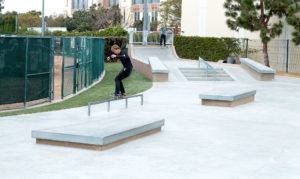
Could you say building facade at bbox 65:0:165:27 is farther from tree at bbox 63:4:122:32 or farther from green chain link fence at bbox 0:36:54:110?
green chain link fence at bbox 0:36:54:110

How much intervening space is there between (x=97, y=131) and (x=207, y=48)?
97.4 ft

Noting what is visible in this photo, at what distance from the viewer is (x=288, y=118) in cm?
1373

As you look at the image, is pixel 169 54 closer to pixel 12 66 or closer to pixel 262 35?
pixel 262 35

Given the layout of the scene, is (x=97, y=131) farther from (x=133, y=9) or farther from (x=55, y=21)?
(x=55, y=21)

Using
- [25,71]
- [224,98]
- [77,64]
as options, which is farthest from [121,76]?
[77,64]

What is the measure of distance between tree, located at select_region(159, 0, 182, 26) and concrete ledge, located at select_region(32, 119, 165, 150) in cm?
6125

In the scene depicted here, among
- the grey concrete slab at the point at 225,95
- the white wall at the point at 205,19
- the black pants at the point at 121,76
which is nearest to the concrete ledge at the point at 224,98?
the grey concrete slab at the point at 225,95

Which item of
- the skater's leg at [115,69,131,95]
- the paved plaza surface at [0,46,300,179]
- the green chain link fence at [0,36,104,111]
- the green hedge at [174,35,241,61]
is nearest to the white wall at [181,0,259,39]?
the green hedge at [174,35,241,61]

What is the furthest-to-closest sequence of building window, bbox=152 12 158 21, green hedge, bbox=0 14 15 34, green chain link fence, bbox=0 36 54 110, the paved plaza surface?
building window, bbox=152 12 158 21, green hedge, bbox=0 14 15 34, green chain link fence, bbox=0 36 54 110, the paved plaza surface

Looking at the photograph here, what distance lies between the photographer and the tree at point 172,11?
7063 cm

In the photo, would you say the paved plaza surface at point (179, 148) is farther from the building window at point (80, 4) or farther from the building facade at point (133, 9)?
the building window at point (80, 4)

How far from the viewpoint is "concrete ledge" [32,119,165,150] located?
893cm

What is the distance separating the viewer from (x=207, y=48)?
126ft

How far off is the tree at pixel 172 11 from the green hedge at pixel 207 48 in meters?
29.6
